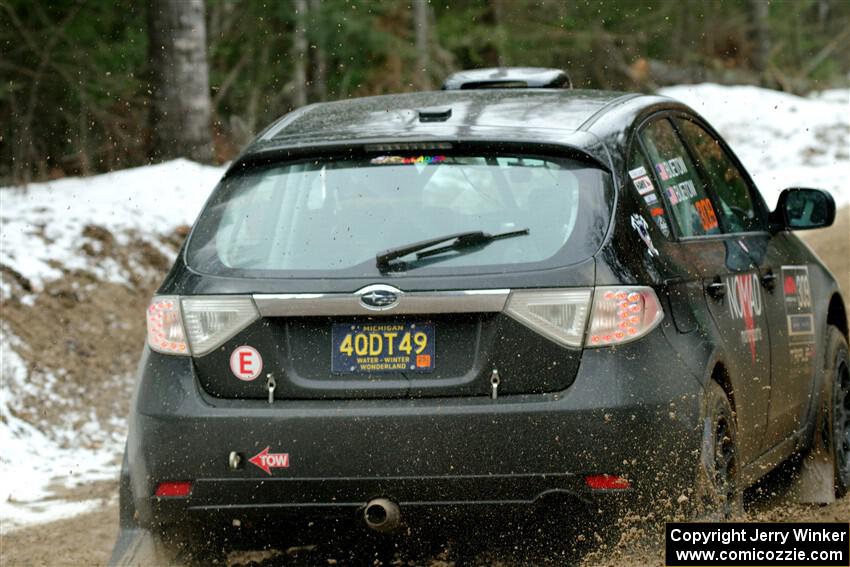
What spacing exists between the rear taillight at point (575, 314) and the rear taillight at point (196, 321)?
0.86 metres

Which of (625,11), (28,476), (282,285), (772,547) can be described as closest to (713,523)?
(772,547)

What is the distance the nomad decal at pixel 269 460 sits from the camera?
Result: 4547mm

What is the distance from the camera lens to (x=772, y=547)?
5.02 meters

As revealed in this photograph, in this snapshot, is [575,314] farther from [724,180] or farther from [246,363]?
[724,180]

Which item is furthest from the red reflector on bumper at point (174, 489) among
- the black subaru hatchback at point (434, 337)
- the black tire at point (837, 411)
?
the black tire at point (837, 411)

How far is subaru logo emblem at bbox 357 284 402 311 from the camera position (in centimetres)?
453

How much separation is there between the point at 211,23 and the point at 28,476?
16.5 metres

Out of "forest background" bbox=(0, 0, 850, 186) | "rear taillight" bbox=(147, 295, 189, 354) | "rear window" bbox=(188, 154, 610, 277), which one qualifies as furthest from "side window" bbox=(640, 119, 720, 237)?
"forest background" bbox=(0, 0, 850, 186)

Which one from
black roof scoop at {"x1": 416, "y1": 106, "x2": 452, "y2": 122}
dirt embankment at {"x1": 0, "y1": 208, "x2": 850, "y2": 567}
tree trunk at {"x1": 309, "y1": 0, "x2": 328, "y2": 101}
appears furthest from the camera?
tree trunk at {"x1": 309, "y1": 0, "x2": 328, "y2": 101}

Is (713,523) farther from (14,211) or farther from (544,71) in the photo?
(14,211)

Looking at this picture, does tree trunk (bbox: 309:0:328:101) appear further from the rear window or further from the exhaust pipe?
the exhaust pipe

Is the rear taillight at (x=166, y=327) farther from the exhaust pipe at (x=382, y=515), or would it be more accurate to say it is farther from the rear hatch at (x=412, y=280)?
the exhaust pipe at (x=382, y=515)

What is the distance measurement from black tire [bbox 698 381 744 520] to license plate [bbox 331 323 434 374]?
919 millimetres

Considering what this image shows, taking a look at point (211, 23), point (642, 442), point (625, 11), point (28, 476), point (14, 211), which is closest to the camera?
point (642, 442)
